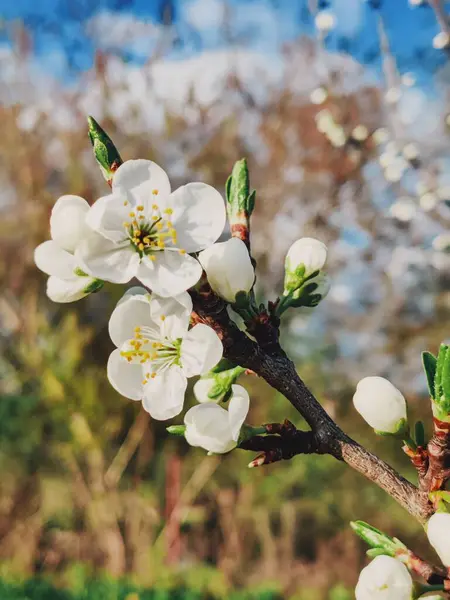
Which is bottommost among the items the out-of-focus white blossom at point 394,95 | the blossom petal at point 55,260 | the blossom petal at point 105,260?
the out-of-focus white blossom at point 394,95

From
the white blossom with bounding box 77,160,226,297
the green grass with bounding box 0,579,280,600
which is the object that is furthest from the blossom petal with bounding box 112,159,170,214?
the green grass with bounding box 0,579,280,600

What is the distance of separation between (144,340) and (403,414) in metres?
0.33

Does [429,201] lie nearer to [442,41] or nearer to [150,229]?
[442,41]

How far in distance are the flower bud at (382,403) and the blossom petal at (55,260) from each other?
382 millimetres

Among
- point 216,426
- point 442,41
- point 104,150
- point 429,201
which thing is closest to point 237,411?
point 216,426

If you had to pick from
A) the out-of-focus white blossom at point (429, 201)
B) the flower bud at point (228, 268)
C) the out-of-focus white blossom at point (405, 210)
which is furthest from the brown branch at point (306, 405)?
the out-of-focus white blossom at point (405, 210)

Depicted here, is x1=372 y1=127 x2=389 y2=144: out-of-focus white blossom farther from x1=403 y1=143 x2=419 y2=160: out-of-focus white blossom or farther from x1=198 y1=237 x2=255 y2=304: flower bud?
x1=198 y1=237 x2=255 y2=304: flower bud

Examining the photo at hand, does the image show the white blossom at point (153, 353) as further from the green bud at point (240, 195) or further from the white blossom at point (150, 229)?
the green bud at point (240, 195)

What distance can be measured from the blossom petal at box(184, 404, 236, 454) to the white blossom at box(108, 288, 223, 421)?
4 centimetres

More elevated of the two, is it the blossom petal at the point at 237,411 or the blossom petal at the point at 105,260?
the blossom petal at the point at 105,260

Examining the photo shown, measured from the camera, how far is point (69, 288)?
81 cm

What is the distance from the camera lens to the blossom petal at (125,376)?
0.84 metres

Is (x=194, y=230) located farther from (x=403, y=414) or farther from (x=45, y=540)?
(x=45, y=540)

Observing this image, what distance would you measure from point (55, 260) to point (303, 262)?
0.33 meters
